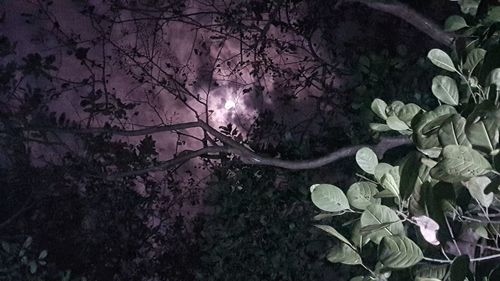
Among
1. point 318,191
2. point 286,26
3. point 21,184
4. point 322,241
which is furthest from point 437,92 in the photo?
point 21,184

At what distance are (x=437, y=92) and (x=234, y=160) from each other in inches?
62.6

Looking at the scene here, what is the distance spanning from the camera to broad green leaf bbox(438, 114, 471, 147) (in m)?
0.87

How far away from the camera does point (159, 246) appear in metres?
2.91

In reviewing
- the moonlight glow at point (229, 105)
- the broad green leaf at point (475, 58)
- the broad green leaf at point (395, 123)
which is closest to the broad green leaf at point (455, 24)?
the broad green leaf at point (475, 58)

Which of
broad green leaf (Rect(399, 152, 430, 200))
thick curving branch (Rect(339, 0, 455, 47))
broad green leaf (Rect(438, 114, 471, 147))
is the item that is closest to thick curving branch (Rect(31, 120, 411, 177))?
thick curving branch (Rect(339, 0, 455, 47))

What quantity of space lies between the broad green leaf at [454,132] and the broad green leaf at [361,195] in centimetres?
24

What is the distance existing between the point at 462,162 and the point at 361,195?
11.9 inches

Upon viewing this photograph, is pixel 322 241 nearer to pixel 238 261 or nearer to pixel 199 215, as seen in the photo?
pixel 238 261

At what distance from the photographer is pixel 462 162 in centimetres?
83

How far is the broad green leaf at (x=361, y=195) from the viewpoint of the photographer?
1.10m

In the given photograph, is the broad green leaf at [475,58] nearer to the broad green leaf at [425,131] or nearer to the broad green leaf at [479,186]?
the broad green leaf at [425,131]

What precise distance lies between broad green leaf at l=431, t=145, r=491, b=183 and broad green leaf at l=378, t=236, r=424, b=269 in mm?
151

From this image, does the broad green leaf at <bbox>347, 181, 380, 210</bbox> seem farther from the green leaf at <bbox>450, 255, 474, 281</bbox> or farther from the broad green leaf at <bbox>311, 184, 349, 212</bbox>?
the green leaf at <bbox>450, 255, 474, 281</bbox>

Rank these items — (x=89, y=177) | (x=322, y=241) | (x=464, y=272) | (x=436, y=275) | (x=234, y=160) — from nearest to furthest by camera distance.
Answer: (x=464, y=272), (x=436, y=275), (x=322, y=241), (x=234, y=160), (x=89, y=177)
